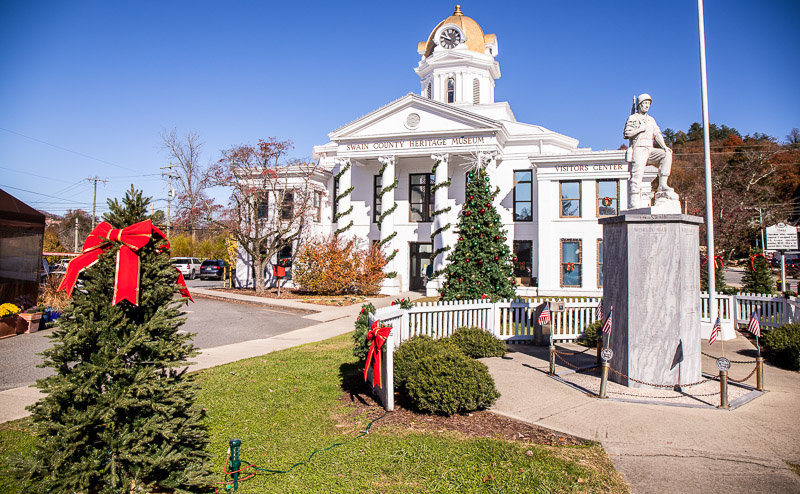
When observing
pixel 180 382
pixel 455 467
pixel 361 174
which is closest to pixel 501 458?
pixel 455 467

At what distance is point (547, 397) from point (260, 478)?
4.66m

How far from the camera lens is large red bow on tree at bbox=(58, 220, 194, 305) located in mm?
3902

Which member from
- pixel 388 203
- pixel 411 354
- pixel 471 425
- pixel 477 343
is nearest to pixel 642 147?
pixel 477 343

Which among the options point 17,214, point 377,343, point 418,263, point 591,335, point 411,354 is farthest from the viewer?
point 418,263

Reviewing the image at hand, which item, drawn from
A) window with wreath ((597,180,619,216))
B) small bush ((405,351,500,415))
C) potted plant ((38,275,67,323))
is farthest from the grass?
window with wreath ((597,180,619,216))

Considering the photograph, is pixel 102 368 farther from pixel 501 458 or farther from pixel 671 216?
pixel 671 216

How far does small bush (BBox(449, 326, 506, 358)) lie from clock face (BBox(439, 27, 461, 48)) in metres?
29.4

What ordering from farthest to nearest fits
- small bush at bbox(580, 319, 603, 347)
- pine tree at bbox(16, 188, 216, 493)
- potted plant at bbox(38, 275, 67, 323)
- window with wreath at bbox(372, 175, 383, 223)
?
window with wreath at bbox(372, 175, 383, 223), potted plant at bbox(38, 275, 67, 323), small bush at bbox(580, 319, 603, 347), pine tree at bbox(16, 188, 216, 493)

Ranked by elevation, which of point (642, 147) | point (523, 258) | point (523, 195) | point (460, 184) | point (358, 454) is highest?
point (460, 184)

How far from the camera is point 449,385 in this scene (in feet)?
22.4

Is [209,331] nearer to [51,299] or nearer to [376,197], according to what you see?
[51,299]

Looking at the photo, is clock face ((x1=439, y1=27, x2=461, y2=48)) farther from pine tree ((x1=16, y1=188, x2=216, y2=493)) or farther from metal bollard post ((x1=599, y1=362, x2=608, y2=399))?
pine tree ((x1=16, y1=188, x2=216, y2=493))

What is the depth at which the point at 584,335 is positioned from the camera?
1266cm

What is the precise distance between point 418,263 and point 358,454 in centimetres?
2576
